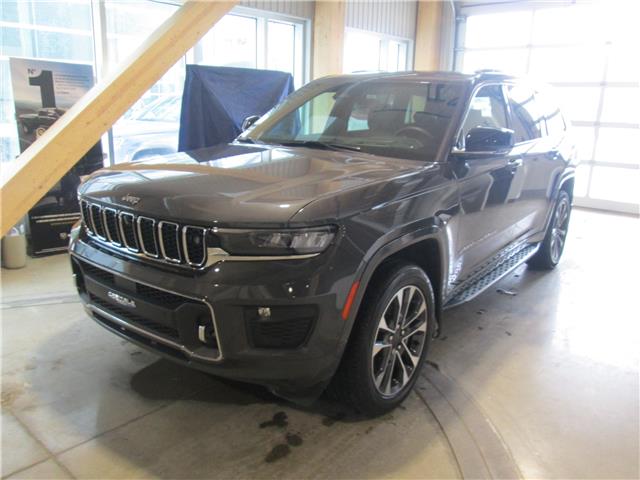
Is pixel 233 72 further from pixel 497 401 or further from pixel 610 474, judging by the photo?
pixel 610 474

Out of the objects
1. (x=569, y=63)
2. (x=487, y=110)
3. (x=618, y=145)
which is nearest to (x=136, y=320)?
(x=487, y=110)

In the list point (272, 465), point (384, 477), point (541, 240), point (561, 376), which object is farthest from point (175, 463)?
point (541, 240)

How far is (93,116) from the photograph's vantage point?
377cm

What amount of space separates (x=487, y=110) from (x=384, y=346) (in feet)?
6.15

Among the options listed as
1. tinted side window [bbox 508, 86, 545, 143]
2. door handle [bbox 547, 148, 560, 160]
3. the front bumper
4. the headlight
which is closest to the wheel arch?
the front bumper

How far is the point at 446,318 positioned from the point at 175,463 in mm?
2219

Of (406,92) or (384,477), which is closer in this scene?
(384,477)

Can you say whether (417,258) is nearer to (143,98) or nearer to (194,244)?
(194,244)

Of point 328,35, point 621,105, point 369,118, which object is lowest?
point 369,118

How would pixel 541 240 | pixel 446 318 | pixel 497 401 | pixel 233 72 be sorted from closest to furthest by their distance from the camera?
pixel 497 401, pixel 446 318, pixel 541 240, pixel 233 72

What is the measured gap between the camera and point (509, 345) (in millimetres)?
3441

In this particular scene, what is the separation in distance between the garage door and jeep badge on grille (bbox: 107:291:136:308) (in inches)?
300

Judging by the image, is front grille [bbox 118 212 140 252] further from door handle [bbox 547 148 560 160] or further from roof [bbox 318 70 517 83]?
door handle [bbox 547 148 560 160]

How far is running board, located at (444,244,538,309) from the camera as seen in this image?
3248 mm
